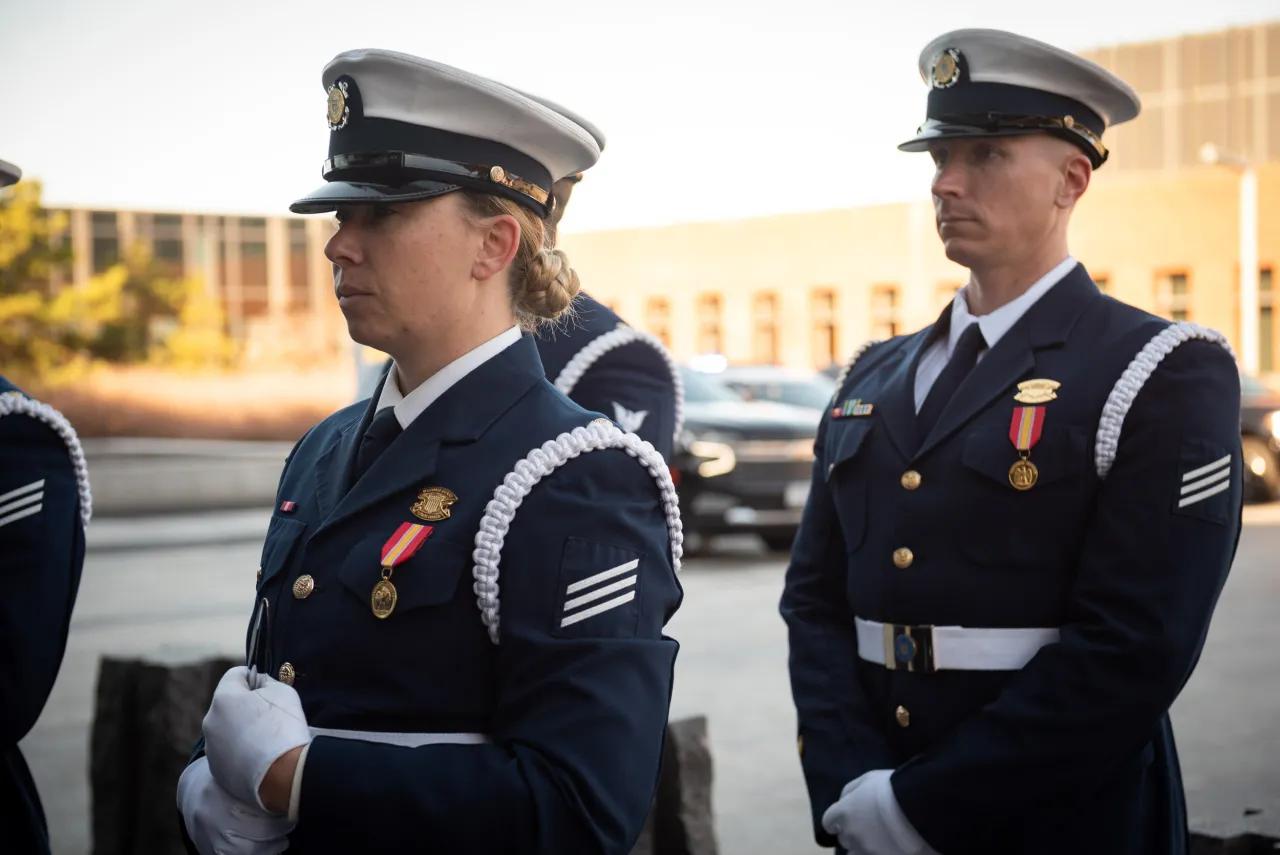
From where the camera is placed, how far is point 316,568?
207 centimetres

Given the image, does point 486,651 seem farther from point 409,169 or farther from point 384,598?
point 409,169

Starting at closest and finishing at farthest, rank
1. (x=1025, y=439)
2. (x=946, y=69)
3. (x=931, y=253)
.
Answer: (x=1025, y=439) < (x=946, y=69) < (x=931, y=253)

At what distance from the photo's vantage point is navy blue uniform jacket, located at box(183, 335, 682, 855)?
1.86m

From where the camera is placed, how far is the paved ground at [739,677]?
598cm

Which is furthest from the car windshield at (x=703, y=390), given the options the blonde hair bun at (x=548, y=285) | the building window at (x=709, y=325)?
the building window at (x=709, y=325)

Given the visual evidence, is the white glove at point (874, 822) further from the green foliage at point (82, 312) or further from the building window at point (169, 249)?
the building window at point (169, 249)

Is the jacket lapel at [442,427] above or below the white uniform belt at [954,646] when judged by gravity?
above

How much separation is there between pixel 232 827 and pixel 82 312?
3379 cm

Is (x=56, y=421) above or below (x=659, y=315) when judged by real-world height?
below

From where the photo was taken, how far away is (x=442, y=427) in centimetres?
209

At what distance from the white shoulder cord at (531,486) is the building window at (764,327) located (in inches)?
1555

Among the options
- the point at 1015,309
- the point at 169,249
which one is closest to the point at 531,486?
the point at 1015,309

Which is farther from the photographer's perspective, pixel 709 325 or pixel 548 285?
pixel 709 325

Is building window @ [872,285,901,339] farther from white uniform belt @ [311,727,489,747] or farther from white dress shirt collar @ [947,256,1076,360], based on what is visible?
white uniform belt @ [311,727,489,747]
